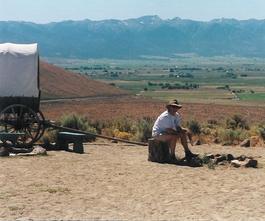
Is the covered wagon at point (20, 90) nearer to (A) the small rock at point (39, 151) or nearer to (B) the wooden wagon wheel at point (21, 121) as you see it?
(B) the wooden wagon wheel at point (21, 121)

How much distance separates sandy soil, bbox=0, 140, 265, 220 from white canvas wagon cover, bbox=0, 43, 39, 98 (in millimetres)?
2325

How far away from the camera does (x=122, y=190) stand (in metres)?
12.7

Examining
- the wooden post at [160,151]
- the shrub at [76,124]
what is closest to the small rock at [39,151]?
the wooden post at [160,151]

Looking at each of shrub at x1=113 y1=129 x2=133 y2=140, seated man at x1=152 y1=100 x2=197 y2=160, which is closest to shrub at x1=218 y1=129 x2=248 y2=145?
shrub at x1=113 y1=129 x2=133 y2=140

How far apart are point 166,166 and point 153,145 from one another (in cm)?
85

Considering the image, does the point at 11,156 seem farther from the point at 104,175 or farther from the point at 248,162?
the point at 248,162

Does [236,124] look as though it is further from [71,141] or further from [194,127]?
[71,141]

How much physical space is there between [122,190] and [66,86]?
5765 centimetres

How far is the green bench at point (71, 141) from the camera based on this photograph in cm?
1820

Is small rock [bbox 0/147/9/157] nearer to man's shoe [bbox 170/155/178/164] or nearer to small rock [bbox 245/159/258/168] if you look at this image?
man's shoe [bbox 170/155/178/164]

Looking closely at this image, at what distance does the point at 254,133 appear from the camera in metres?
24.7

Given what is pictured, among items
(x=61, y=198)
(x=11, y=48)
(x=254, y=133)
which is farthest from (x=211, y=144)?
(x=61, y=198)

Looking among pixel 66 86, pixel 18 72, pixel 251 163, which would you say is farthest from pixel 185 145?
pixel 66 86

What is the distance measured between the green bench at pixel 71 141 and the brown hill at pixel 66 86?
1754 inches
